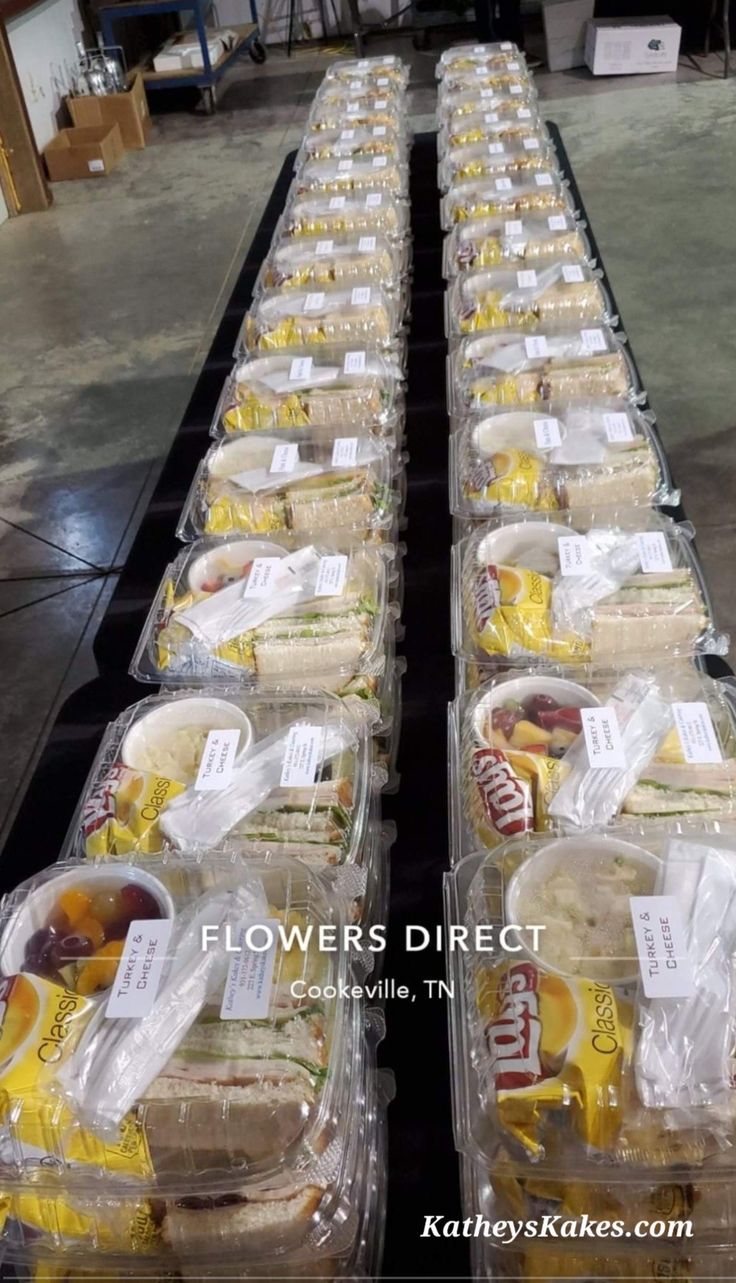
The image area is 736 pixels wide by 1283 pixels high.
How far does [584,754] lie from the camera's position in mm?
1257

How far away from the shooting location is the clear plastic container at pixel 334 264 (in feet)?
8.39

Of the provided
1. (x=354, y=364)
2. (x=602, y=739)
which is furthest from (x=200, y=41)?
(x=602, y=739)

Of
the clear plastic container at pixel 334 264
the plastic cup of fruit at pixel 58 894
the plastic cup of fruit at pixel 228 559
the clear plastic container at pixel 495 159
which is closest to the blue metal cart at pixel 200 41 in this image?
the clear plastic container at pixel 495 159

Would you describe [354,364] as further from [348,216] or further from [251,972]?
[251,972]

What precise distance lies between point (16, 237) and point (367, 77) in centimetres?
258

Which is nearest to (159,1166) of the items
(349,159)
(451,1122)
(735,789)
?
(451,1122)

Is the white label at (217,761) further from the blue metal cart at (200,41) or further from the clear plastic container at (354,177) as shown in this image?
the blue metal cart at (200,41)

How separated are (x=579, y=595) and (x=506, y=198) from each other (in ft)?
6.00

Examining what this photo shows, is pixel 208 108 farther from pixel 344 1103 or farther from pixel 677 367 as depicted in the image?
pixel 344 1103

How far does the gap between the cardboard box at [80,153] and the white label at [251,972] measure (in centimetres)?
655

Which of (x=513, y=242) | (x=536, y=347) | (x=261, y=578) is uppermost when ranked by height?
(x=513, y=242)

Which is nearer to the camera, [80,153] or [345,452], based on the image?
[345,452]

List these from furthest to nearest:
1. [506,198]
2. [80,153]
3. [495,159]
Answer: [80,153] → [495,159] → [506,198]

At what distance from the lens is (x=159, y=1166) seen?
92 centimetres
